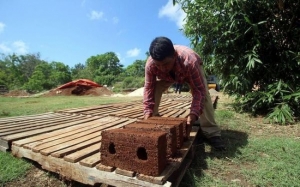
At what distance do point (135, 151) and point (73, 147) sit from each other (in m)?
0.78

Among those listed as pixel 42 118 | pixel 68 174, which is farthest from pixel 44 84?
pixel 68 174

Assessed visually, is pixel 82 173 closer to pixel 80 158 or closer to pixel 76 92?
pixel 80 158

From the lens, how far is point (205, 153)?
104 inches

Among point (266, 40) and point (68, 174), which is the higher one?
point (266, 40)

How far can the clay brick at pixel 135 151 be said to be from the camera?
1.56 meters

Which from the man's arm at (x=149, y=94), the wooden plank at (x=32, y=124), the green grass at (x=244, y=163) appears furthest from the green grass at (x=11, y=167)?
the man's arm at (x=149, y=94)

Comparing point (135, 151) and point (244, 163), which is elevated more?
point (135, 151)

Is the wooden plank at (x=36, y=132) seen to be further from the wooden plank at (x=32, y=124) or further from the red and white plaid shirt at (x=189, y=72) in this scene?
the red and white plaid shirt at (x=189, y=72)

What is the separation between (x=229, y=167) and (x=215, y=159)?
0.63 ft

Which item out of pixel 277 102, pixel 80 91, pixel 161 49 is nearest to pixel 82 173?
pixel 161 49

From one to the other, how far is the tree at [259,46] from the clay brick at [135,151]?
3.30 metres

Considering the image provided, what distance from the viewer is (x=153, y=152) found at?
1.56 m

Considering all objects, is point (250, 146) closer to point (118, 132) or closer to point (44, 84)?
point (118, 132)

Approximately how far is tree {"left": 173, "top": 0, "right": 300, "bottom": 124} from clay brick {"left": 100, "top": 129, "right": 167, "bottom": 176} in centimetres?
330
